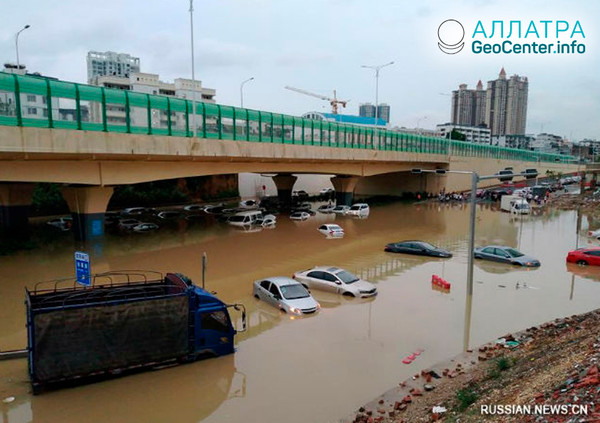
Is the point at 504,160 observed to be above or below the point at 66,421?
above

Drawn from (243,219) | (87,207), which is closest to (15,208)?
(87,207)

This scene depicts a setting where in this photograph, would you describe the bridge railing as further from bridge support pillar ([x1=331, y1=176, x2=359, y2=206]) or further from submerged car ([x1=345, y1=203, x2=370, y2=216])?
bridge support pillar ([x1=331, y1=176, x2=359, y2=206])

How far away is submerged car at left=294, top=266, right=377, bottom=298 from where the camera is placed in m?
17.5

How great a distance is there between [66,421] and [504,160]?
294ft

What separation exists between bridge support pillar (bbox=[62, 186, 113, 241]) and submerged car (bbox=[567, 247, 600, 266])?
2721 centimetres

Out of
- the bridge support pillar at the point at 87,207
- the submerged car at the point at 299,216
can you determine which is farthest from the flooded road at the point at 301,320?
the submerged car at the point at 299,216

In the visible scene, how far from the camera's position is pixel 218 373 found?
1119cm

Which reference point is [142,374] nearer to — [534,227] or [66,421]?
[66,421]

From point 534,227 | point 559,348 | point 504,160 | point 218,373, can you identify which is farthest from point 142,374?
point 504,160

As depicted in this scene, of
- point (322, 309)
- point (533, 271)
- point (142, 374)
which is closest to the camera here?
point (142, 374)

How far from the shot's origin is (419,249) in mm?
25781

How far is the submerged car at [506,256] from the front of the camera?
2273 centimetres

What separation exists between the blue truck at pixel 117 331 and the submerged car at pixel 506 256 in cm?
1681

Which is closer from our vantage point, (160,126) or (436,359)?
(436,359)
